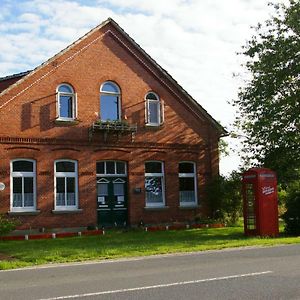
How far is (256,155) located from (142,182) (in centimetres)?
626

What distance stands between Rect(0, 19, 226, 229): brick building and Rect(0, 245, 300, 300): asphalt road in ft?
36.0

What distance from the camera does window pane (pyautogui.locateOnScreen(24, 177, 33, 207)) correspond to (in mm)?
24656

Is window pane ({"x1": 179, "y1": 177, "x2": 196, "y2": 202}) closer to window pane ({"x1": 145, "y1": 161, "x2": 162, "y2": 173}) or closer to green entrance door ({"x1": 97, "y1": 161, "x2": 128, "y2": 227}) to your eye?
window pane ({"x1": 145, "y1": 161, "x2": 162, "y2": 173})

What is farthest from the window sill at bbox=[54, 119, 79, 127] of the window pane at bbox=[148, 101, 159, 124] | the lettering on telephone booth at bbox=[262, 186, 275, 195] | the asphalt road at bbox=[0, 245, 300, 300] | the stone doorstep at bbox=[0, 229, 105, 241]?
the asphalt road at bbox=[0, 245, 300, 300]

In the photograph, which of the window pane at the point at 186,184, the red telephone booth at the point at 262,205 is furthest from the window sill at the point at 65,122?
the red telephone booth at the point at 262,205

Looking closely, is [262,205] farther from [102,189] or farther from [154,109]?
[154,109]

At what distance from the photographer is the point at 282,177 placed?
2770 centimetres

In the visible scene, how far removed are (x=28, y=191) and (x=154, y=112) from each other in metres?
8.27

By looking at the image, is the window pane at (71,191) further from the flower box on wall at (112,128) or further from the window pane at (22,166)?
the flower box on wall at (112,128)

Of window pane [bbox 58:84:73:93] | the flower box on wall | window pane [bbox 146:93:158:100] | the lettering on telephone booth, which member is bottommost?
the lettering on telephone booth

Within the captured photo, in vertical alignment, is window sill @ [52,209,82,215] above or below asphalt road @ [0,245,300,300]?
above

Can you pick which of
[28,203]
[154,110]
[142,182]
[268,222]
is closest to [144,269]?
[268,222]

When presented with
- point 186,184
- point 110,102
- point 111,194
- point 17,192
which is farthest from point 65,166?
point 186,184

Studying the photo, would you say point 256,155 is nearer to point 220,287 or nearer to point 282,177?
point 282,177
